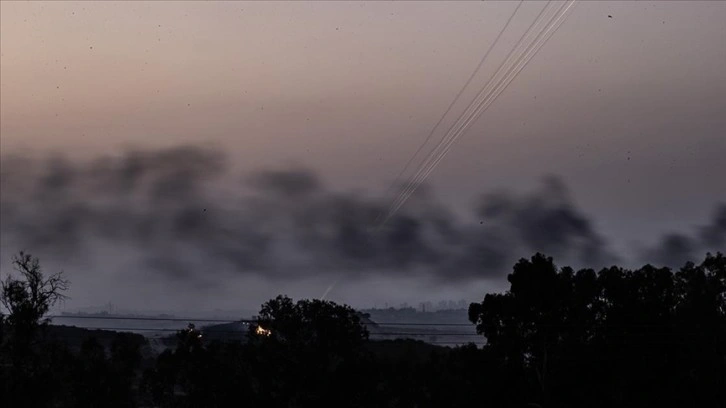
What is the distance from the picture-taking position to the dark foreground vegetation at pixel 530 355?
95312 millimetres

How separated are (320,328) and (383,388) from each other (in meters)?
19.2

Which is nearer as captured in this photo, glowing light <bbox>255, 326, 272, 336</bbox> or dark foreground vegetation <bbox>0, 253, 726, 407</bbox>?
dark foreground vegetation <bbox>0, 253, 726, 407</bbox>

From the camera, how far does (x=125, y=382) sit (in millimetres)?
104625

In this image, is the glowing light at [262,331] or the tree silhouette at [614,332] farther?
the glowing light at [262,331]

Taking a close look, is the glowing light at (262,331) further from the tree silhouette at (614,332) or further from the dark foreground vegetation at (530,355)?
the tree silhouette at (614,332)

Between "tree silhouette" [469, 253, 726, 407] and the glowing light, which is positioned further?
the glowing light

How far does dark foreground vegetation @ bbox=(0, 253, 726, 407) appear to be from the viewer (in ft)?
313

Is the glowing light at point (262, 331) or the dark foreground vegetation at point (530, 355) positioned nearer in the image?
the dark foreground vegetation at point (530, 355)

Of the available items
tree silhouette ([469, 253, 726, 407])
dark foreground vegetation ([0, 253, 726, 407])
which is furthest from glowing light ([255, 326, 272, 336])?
tree silhouette ([469, 253, 726, 407])

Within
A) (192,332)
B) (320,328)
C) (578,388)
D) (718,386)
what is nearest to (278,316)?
(320,328)

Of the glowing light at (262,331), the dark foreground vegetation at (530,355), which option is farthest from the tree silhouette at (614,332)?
the glowing light at (262,331)

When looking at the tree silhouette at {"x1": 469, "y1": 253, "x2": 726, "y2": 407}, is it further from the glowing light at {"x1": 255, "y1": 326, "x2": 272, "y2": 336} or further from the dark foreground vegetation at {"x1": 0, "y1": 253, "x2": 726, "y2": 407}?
the glowing light at {"x1": 255, "y1": 326, "x2": 272, "y2": 336}

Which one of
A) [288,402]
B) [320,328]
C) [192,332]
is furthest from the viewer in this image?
[192,332]

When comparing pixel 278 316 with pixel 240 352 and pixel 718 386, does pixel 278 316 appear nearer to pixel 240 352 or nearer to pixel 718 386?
pixel 240 352
